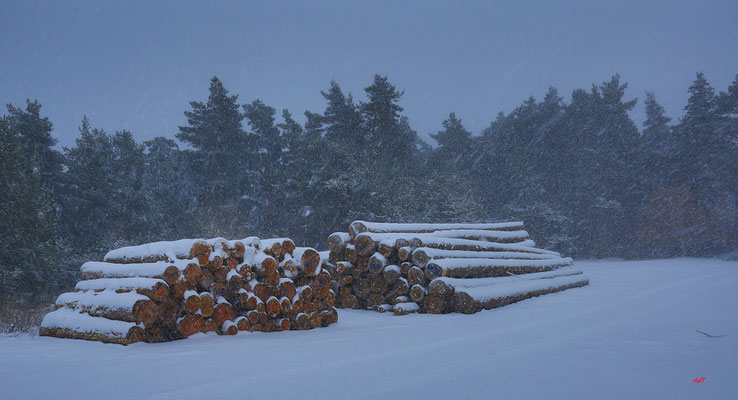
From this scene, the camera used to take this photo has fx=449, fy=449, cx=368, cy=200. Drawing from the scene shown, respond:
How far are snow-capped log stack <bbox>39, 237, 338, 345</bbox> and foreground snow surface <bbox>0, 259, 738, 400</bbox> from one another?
29 centimetres

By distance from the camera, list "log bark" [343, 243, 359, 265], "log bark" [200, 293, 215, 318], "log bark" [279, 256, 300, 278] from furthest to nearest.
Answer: "log bark" [343, 243, 359, 265], "log bark" [279, 256, 300, 278], "log bark" [200, 293, 215, 318]

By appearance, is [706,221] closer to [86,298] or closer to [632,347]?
[632,347]

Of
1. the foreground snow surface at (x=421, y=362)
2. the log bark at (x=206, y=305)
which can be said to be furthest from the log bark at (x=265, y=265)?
the foreground snow surface at (x=421, y=362)

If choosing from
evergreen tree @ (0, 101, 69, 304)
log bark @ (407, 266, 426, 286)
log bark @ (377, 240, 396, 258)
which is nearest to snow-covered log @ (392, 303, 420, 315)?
log bark @ (407, 266, 426, 286)

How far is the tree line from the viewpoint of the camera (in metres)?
25.2

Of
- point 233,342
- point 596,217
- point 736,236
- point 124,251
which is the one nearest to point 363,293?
point 233,342

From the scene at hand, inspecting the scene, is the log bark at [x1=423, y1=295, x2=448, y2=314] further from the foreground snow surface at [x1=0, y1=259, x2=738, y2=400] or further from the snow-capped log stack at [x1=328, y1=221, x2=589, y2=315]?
the foreground snow surface at [x1=0, y1=259, x2=738, y2=400]

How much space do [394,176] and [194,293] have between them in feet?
66.1

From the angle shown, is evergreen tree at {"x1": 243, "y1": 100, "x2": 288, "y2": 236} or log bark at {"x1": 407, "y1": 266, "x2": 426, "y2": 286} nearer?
log bark at {"x1": 407, "y1": 266, "x2": 426, "y2": 286}

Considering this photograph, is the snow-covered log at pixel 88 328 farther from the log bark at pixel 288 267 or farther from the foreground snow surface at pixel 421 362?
the log bark at pixel 288 267

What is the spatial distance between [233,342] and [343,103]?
26.5m

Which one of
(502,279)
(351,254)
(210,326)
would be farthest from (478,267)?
(210,326)

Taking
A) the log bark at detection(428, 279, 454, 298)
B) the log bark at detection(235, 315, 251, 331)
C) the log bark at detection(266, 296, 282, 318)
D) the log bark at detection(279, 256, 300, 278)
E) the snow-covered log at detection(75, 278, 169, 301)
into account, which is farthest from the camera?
the log bark at detection(428, 279, 454, 298)

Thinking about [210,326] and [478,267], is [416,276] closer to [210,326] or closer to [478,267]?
[478,267]
